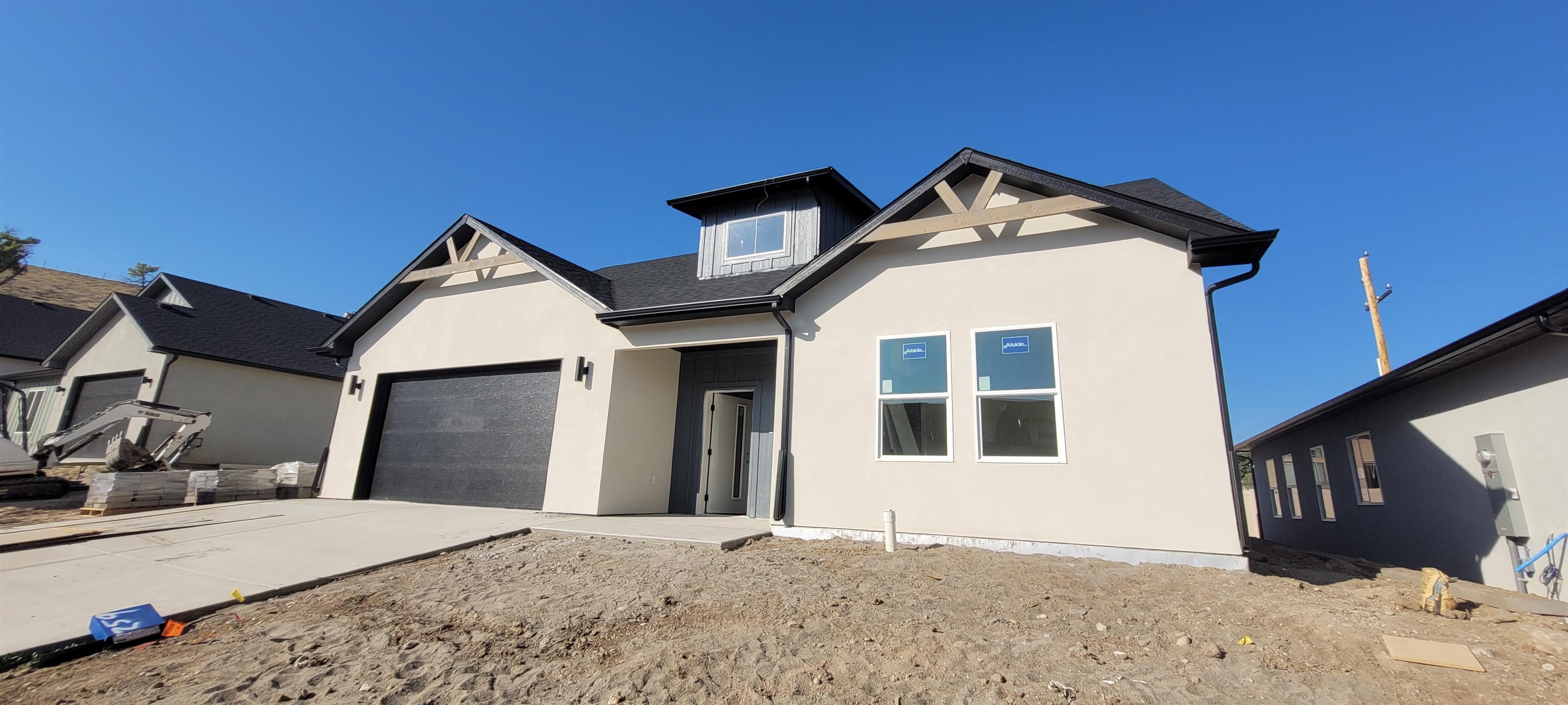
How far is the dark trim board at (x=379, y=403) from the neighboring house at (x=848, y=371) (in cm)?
4

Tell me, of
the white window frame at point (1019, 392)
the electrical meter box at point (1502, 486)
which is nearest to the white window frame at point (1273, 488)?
the electrical meter box at point (1502, 486)

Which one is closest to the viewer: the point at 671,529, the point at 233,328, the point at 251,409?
the point at 671,529

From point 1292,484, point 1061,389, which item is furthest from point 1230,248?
point 1292,484

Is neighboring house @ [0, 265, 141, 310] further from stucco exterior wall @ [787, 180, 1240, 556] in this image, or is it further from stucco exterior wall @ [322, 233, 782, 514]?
stucco exterior wall @ [787, 180, 1240, 556]

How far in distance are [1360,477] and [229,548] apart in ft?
58.0

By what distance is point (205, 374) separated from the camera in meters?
15.5

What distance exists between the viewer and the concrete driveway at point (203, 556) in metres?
4.69

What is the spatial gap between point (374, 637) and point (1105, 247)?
25.3 ft

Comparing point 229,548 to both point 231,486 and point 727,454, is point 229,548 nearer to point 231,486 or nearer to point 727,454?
point 231,486

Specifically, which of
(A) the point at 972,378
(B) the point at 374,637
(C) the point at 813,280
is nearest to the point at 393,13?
(C) the point at 813,280

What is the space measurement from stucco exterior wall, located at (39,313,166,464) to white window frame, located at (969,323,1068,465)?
18177 millimetres

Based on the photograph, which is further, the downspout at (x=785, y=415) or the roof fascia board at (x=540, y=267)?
the roof fascia board at (x=540, y=267)

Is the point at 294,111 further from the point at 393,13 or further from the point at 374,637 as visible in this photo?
the point at 374,637

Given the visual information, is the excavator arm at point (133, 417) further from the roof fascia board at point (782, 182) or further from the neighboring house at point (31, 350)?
the roof fascia board at point (782, 182)
